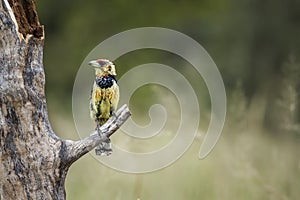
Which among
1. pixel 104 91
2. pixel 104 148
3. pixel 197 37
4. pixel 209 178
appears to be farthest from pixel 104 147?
pixel 197 37

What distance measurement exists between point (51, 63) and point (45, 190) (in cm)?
1061

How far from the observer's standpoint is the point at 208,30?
13609 mm

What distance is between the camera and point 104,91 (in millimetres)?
3104

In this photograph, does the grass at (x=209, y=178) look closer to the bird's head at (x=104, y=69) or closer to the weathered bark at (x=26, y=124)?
the weathered bark at (x=26, y=124)

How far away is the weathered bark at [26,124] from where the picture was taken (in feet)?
10.2

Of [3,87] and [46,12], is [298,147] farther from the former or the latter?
[46,12]

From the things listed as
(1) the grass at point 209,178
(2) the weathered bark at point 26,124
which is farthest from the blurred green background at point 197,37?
(2) the weathered bark at point 26,124

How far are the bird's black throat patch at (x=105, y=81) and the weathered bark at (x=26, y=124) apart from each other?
0.35 feet

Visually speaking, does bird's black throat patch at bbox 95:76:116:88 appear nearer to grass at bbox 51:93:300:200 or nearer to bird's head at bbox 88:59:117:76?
bird's head at bbox 88:59:117:76

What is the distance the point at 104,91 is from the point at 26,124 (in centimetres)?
32

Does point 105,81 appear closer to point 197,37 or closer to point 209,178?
point 209,178

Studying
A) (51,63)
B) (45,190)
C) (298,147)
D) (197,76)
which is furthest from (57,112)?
(45,190)

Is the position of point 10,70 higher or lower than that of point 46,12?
higher

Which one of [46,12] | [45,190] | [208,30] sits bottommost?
[208,30]
